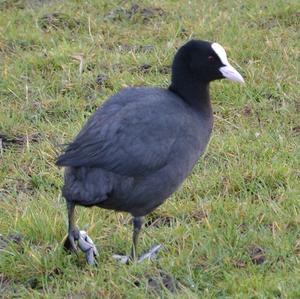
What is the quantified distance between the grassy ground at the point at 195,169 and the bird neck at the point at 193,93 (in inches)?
23.5

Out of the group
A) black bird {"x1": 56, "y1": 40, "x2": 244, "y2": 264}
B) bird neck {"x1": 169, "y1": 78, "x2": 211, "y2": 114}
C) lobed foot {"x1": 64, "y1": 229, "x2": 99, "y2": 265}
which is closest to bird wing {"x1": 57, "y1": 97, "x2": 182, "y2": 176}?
black bird {"x1": 56, "y1": 40, "x2": 244, "y2": 264}

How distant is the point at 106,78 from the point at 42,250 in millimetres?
2433

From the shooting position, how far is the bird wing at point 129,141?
3781 mm

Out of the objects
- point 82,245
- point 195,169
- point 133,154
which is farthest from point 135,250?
point 195,169

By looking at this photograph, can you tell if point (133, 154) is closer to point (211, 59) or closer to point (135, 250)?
point (135, 250)

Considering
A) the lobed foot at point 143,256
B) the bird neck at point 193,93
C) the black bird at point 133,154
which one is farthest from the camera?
the bird neck at point 193,93

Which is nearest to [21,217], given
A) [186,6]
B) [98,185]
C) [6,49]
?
[98,185]

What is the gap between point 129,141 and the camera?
3803 millimetres

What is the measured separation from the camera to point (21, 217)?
14.0 feet

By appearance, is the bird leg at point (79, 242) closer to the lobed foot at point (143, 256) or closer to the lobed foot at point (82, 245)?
the lobed foot at point (82, 245)

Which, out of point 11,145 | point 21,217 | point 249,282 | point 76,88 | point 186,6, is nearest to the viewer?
point 249,282

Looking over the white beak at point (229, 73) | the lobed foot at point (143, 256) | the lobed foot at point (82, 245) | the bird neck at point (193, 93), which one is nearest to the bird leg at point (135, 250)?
the lobed foot at point (143, 256)

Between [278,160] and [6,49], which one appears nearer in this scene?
[278,160]

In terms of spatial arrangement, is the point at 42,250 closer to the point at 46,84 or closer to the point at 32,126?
the point at 32,126
